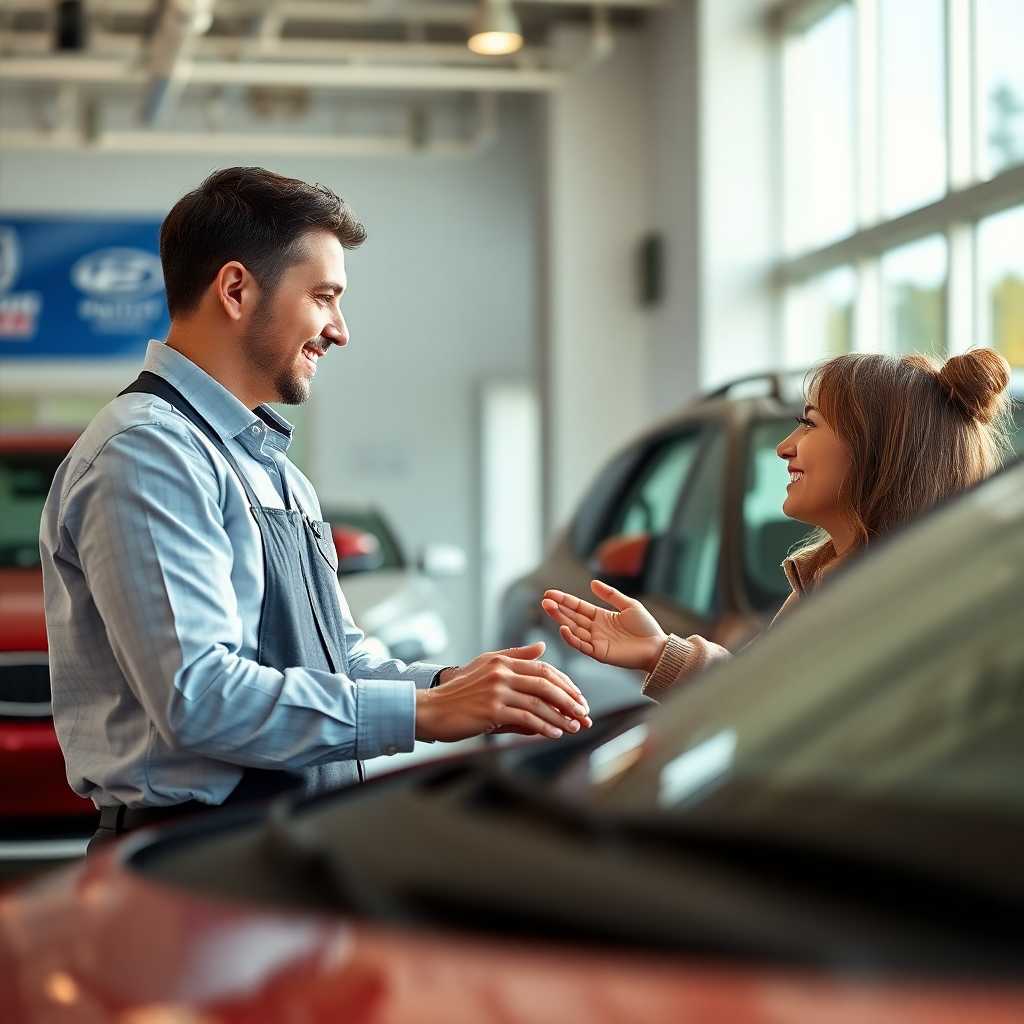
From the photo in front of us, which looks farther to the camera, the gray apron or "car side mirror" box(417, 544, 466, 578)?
"car side mirror" box(417, 544, 466, 578)

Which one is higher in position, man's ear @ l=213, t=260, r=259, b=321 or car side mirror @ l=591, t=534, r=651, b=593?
man's ear @ l=213, t=260, r=259, b=321

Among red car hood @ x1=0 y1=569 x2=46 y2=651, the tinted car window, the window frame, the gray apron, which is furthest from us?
the window frame

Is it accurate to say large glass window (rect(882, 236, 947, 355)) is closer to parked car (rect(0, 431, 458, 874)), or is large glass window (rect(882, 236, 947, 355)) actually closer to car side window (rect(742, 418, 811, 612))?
parked car (rect(0, 431, 458, 874))

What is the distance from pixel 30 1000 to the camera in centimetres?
92

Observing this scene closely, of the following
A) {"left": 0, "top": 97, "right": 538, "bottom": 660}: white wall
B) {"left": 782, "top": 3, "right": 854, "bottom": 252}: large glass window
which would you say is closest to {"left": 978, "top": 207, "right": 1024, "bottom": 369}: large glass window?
{"left": 782, "top": 3, "right": 854, "bottom": 252}: large glass window

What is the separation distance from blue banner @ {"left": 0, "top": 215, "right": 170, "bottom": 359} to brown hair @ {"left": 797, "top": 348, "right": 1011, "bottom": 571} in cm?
1012

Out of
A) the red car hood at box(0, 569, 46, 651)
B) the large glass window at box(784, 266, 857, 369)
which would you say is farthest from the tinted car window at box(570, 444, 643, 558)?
the large glass window at box(784, 266, 857, 369)

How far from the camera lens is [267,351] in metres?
1.97

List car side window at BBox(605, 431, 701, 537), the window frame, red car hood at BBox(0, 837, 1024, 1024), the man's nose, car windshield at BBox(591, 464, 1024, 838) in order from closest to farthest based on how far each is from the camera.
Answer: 1. red car hood at BBox(0, 837, 1024, 1024)
2. car windshield at BBox(591, 464, 1024, 838)
3. the man's nose
4. car side window at BBox(605, 431, 701, 537)
5. the window frame

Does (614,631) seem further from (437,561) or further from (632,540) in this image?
(437,561)

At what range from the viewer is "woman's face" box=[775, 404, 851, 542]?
86.2 inches

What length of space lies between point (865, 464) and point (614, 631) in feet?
1.40

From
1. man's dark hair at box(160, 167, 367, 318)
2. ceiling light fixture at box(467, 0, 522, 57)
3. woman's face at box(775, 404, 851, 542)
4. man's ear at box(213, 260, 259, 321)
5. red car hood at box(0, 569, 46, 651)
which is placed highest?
ceiling light fixture at box(467, 0, 522, 57)

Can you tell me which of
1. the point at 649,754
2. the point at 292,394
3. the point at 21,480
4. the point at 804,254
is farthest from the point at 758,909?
the point at 804,254
